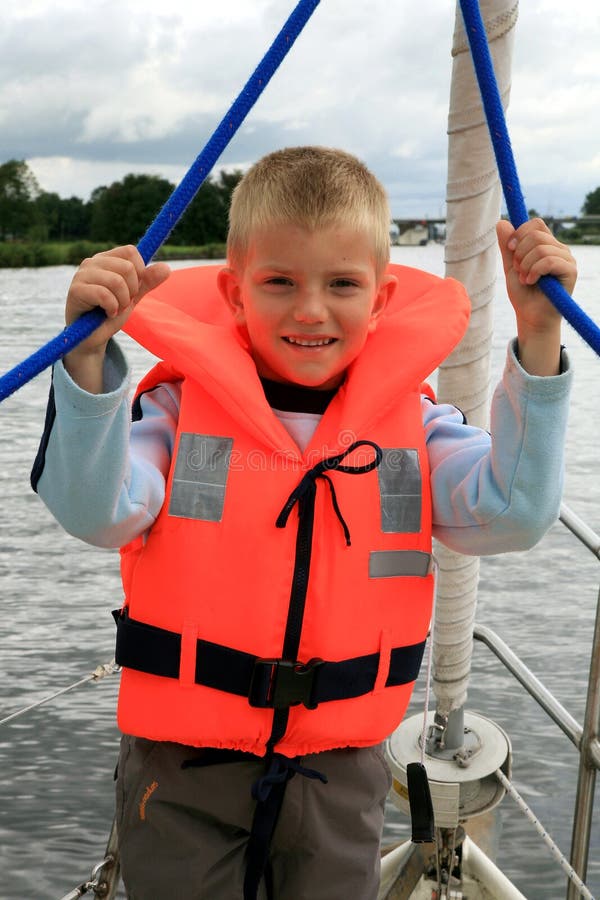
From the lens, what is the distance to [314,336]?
65.2 inches

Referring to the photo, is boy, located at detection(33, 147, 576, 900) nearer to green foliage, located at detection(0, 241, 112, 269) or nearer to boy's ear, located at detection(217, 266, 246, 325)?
boy's ear, located at detection(217, 266, 246, 325)

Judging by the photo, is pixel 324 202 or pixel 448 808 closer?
pixel 324 202

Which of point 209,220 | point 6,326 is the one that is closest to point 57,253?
point 209,220

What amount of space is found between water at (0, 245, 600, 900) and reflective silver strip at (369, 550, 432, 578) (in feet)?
10.9

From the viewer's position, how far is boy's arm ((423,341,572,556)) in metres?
1.55

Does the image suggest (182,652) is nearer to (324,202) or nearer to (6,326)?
(324,202)

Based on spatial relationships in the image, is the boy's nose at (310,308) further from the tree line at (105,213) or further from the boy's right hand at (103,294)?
the tree line at (105,213)

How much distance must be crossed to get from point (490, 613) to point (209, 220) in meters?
46.3

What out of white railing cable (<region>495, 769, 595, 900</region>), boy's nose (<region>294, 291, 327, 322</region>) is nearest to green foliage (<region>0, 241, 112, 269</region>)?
white railing cable (<region>495, 769, 595, 900</region>)

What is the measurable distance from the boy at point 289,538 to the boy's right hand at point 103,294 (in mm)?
238

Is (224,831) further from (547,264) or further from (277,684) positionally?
(547,264)

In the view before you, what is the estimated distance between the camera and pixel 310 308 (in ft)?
5.27

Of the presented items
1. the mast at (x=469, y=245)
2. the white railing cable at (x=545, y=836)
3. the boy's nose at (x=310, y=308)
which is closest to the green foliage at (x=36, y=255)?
the mast at (x=469, y=245)

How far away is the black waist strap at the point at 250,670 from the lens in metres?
1.67
